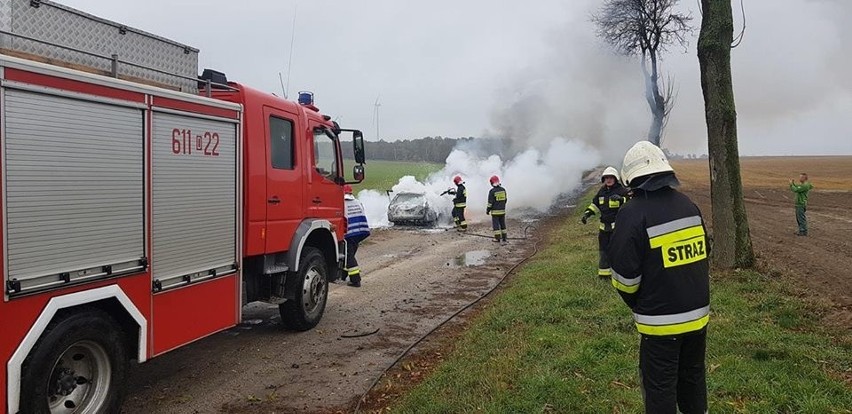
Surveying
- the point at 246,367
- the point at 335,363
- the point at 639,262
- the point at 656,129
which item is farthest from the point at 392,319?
the point at 656,129

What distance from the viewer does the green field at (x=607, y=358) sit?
4.62m

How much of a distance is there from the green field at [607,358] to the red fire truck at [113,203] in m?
2.04

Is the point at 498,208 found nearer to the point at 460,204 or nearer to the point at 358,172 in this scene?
the point at 460,204

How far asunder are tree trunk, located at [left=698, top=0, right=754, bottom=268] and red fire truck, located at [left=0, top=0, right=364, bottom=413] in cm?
678

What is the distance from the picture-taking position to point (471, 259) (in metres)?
13.7

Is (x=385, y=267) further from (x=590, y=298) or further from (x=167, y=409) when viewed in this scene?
(x=167, y=409)

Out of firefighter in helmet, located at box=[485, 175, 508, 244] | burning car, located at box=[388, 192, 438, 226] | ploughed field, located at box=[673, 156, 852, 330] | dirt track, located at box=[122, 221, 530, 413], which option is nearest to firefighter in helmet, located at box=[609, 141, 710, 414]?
dirt track, located at box=[122, 221, 530, 413]

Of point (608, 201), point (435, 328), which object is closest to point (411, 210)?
point (608, 201)

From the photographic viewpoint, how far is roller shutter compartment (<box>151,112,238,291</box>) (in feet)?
15.8

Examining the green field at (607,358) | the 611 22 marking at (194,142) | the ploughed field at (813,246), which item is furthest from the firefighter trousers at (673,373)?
the ploughed field at (813,246)

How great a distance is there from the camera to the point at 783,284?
8.76 m

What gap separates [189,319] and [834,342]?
239 inches

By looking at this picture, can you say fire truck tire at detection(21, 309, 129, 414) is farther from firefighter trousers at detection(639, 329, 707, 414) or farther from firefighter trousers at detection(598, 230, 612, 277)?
firefighter trousers at detection(598, 230, 612, 277)

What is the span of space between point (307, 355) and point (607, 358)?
308cm
